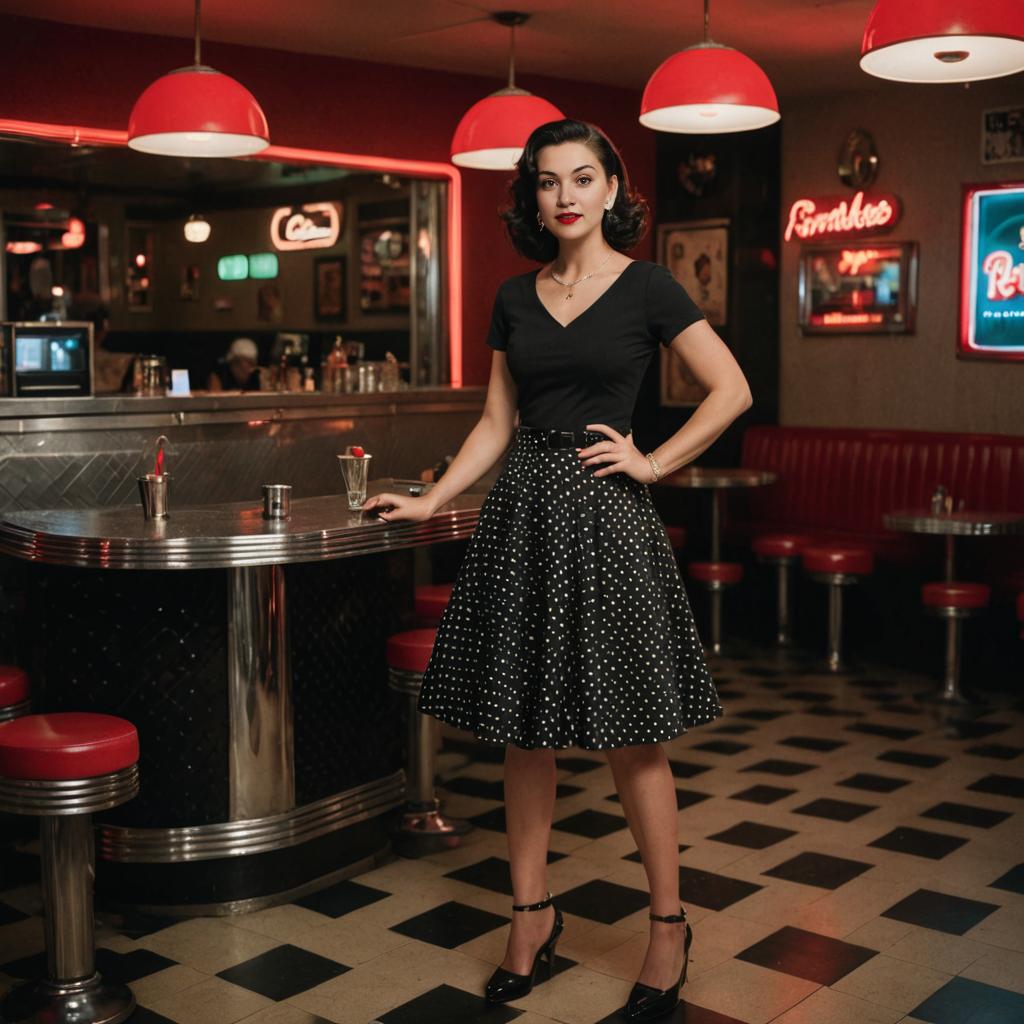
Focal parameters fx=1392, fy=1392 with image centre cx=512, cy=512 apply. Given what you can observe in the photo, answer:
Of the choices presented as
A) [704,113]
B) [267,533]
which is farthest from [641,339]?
[704,113]

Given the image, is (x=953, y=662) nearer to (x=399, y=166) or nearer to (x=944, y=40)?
(x=944, y=40)

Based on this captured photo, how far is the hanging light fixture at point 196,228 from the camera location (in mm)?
9102

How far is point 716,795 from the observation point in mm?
5020

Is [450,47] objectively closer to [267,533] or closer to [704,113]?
[704,113]

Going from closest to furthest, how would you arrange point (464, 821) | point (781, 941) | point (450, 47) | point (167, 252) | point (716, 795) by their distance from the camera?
point (781, 941) < point (464, 821) < point (716, 795) < point (450, 47) < point (167, 252)

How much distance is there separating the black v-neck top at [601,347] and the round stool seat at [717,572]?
4.58m

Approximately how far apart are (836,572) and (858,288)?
6.33 feet

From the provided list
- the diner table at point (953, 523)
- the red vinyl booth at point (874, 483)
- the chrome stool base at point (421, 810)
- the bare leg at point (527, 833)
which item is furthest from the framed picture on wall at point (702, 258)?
the bare leg at point (527, 833)

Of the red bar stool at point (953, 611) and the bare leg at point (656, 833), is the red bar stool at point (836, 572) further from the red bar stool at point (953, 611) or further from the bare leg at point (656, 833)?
the bare leg at point (656, 833)

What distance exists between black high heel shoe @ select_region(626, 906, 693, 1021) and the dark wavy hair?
1.54m

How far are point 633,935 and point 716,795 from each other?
56.1 inches

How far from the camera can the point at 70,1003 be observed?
3203mm

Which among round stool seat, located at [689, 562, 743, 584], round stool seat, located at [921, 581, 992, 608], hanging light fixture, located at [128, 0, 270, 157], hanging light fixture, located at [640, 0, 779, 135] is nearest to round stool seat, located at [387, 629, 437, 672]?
hanging light fixture, located at [128, 0, 270, 157]

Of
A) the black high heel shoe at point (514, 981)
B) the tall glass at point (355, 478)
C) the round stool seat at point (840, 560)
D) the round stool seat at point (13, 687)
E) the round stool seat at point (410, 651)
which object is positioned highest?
the tall glass at point (355, 478)
